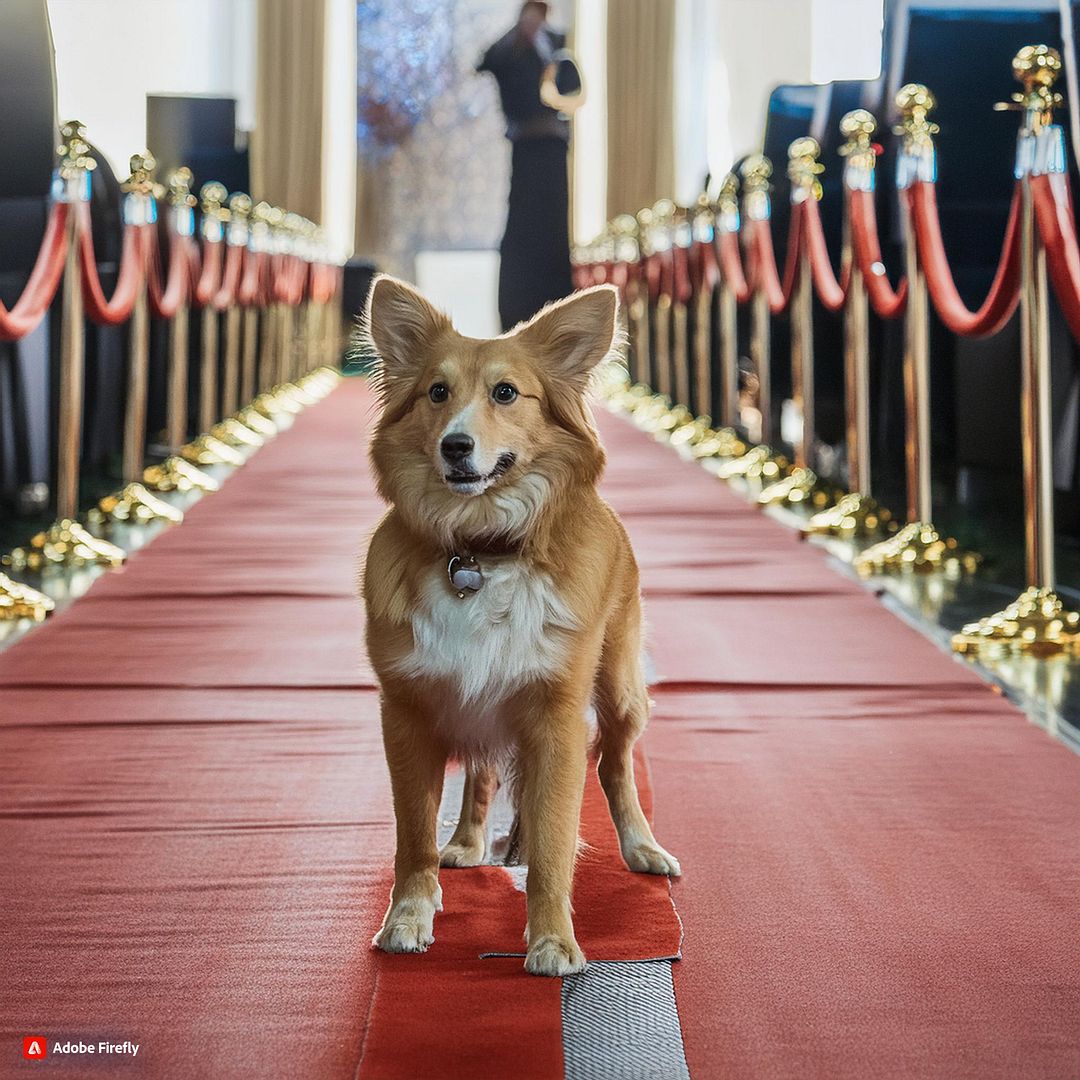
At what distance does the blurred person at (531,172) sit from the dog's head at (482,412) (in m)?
8.44

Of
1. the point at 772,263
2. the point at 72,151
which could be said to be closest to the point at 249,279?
the point at 772,263

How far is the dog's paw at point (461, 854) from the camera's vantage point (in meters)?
2.60

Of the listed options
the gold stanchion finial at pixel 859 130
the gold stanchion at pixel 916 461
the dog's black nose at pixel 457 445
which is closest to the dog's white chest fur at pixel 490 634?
the dog's black nose at pixel 457 445

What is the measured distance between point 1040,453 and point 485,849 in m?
2.41

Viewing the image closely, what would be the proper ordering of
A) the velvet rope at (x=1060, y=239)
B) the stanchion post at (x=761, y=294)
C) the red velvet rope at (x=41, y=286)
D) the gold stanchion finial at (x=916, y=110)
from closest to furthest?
the velvet rope at (x=1060, y=239) → the red velvet rope at (x=41, y=286) → the gold stanchion finial at (x=916, y=110) → the stanchion post at (x=761, y=294)

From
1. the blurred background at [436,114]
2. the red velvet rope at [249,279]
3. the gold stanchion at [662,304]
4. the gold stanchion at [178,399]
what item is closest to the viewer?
the gold stanchion at [178,399]

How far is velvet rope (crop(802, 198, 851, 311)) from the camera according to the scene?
6.96m

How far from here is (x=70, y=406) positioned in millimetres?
5703

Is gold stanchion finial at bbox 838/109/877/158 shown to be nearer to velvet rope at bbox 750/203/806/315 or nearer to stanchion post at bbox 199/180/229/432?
A: velvet rope at bbox 750/203/806/315

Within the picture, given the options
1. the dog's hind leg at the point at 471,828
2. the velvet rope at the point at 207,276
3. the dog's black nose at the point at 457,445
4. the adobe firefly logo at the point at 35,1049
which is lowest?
the adobe firefly logo at the point at 35,1049

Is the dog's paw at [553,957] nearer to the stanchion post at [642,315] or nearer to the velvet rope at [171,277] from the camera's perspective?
the velvet rope at [171,277]

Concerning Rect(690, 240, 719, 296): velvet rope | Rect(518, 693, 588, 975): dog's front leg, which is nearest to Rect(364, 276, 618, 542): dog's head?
Rect(518, 693, 588, 975): dog's front leg

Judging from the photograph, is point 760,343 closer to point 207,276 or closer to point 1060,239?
point 207,276

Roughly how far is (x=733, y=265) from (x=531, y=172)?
77.9 inches
